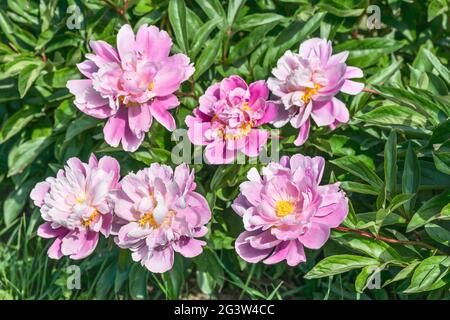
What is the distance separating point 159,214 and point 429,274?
26.4 inches

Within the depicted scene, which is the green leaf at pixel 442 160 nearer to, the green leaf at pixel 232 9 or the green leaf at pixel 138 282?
A: the green leaf at pixel 232 9

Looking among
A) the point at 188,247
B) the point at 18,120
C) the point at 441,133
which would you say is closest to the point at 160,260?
the point at 188,247

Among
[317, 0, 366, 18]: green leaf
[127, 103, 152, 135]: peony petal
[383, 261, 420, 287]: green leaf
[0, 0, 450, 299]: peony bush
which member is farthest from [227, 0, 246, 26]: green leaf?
[383, 261, 420, 287]: green leaf

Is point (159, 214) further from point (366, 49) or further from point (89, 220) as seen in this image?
point (366, 49)

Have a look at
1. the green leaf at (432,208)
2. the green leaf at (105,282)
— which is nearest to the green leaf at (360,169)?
the green leaf at (432,208)

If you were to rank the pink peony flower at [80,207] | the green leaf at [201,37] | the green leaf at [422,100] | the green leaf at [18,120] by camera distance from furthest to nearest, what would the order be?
the green leaf at [18,120] → the green leaf at [201,37] → the green leaf at [422,100] → the pink peony flower at [80,207]

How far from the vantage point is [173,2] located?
2.01 m

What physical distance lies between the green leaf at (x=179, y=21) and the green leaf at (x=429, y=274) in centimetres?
84

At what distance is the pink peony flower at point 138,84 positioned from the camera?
5.56 ft

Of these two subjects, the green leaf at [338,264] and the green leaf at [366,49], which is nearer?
the green leaf at [338,264]

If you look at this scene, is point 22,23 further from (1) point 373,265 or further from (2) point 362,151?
(1) point 373,265

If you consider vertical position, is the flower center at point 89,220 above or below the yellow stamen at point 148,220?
below

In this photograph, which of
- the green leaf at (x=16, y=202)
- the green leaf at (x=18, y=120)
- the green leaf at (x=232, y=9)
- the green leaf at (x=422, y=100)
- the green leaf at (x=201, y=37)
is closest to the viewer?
the green leaf at (x=422, y=100)
